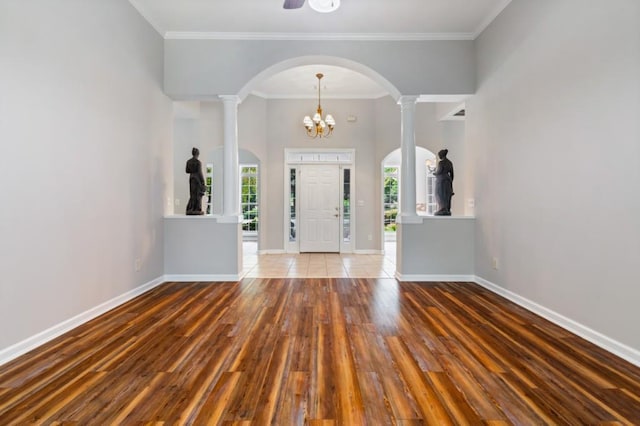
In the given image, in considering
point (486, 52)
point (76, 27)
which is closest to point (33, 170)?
point (76, 27)

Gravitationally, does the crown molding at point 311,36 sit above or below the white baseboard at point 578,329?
above

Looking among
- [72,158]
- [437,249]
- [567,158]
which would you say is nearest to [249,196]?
[437,249]

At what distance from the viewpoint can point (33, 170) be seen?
7.88ft

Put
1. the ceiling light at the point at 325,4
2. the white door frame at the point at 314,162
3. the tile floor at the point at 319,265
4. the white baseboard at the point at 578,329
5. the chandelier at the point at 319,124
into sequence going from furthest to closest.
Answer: the white door frame at the point at 314,162 → the chandelier at the point at 319,124 → the tile floor at the point at 319,265 → the ceiling light at the point at 325,4 → the white baseboard at the point at 578,329

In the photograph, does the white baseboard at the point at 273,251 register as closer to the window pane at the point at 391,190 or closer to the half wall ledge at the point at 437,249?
the half wall ledge at the point at 437,249

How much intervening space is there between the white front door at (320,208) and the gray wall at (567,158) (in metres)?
3.96

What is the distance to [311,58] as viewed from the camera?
4535 mm

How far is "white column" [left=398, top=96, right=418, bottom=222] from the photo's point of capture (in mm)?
4590

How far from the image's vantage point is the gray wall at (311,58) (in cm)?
446

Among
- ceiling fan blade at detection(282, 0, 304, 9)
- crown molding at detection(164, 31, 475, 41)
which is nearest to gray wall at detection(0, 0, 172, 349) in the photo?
crown molding at detection(164, 31, 475, 41)

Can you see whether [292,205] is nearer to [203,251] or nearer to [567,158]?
[203,251]

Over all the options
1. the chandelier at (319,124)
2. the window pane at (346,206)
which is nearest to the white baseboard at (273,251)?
the window pane at (346,206)

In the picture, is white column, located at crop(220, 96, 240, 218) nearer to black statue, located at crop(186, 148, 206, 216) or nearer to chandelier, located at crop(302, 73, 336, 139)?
black statue, located at crop(186, 148, 206, 216)

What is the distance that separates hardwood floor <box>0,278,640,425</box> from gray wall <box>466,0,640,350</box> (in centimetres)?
43
